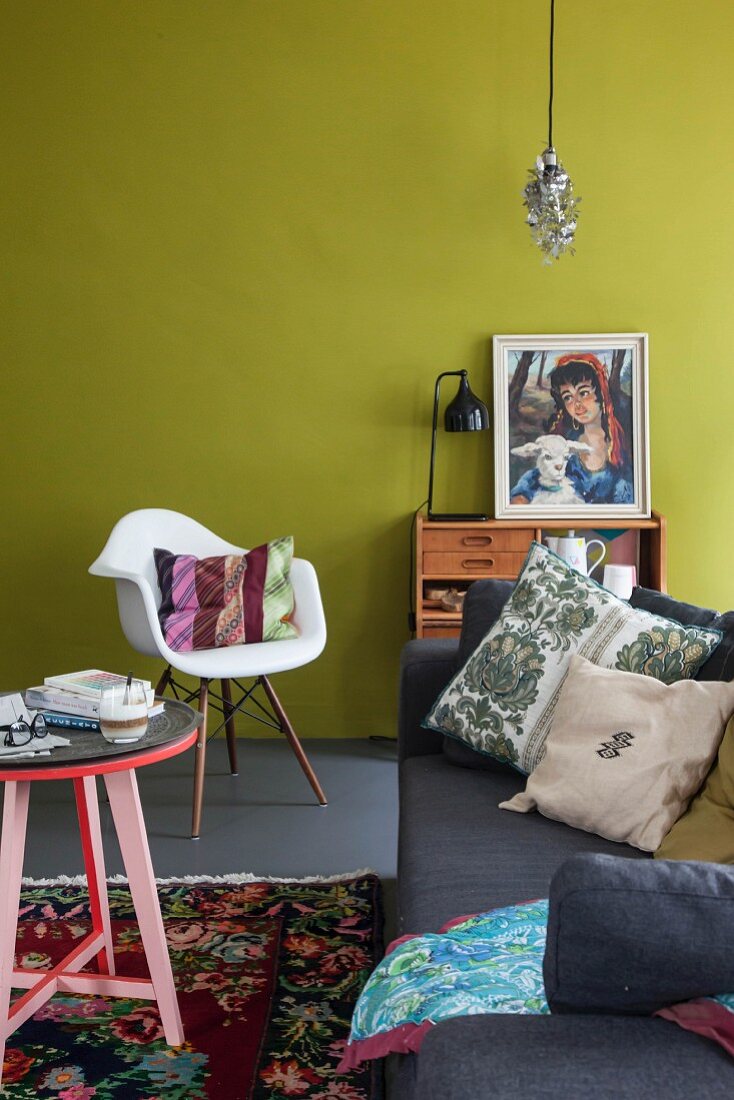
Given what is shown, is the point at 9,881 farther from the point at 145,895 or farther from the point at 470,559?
the point at 470,559

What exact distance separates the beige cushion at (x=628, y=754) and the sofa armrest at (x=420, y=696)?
1.62 ft

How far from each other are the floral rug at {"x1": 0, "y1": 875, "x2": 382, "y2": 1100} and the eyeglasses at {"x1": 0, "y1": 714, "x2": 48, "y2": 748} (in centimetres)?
56

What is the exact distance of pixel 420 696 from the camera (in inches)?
101

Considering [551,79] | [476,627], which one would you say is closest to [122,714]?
[476,627]

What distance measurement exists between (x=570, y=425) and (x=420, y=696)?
188 centimetres

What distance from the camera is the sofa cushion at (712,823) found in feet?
5.57

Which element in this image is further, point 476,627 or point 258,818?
point 258,818

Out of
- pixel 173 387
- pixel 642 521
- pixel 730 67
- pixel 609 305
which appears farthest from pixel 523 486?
pixel 730 67

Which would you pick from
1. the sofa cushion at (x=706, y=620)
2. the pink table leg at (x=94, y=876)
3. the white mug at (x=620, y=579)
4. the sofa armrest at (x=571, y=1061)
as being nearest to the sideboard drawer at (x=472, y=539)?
the white mug at (x=620, y=579)

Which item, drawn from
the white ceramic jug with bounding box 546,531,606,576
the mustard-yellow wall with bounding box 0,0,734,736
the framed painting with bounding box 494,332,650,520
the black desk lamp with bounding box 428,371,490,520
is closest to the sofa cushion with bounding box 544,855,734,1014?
the white ceramic jug with bounding box 546,531,606,576

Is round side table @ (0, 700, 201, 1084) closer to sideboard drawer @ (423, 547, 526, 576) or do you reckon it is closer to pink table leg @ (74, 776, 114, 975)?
pink table leg @ (74, 776, 114, 975)

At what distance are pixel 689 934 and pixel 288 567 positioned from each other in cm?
293

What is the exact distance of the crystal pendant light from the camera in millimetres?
3811

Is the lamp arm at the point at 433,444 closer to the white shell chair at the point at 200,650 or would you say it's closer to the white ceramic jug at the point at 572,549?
the white ceramic jug at the point at 572,549
